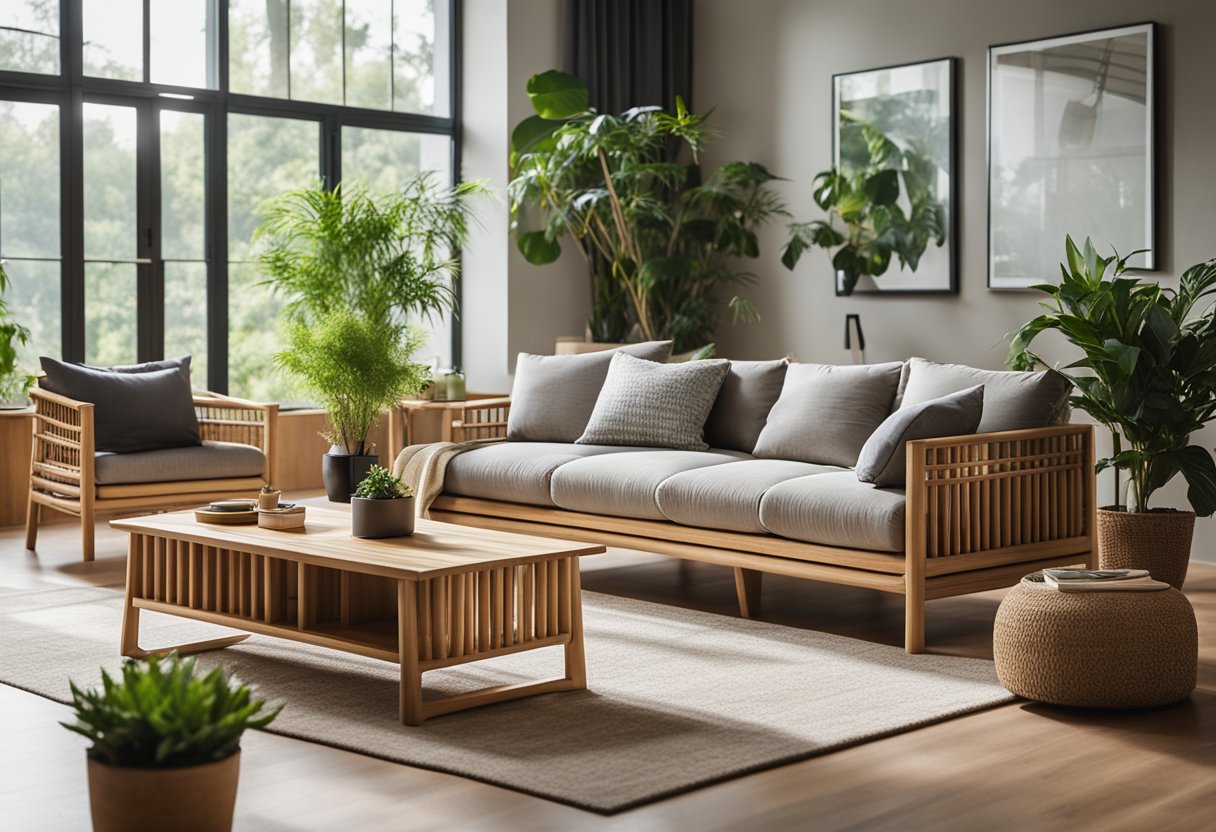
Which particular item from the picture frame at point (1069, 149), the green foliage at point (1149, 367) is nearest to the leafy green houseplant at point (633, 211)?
the picture frame at point (1069, 149)

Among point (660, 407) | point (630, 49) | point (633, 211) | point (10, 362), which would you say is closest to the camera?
point (660, 407)

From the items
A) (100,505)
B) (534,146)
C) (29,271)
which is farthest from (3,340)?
(534,146)

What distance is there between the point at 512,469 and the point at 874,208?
8.73ft

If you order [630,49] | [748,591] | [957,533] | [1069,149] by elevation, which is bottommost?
[748,591]

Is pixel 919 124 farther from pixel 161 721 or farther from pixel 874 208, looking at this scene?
pixel 161 721

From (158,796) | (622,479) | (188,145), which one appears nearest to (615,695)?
(622,479)

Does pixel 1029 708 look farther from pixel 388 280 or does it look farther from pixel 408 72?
pixel 408 72

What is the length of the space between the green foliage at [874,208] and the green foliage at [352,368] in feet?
6.40

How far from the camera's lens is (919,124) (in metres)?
7.20

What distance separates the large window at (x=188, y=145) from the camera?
7250 mm

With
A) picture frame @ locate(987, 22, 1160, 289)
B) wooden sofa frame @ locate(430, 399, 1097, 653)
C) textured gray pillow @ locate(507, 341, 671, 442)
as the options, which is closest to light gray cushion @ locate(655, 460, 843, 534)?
wooden sofa frame @ locate(430, 399, 1097, 653)

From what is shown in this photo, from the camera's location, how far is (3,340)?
263 inches

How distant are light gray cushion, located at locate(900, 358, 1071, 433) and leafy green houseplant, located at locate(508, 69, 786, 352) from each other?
106 inches

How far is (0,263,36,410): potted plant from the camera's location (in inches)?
264
